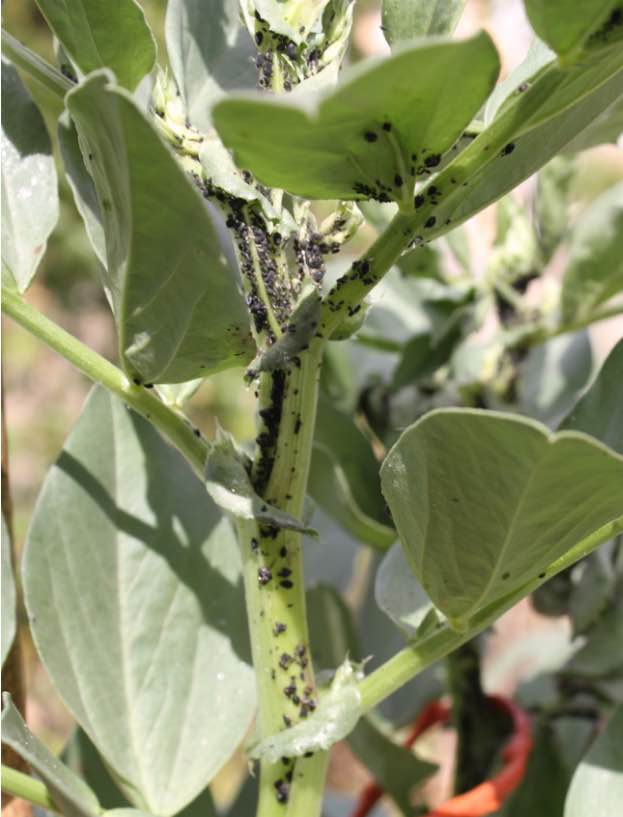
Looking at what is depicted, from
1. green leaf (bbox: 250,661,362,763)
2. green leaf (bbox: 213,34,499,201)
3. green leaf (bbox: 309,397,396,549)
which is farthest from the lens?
green leaf (bbox: 309,397,396,549)

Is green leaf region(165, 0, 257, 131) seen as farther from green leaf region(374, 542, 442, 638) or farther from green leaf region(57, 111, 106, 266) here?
green leaf region(374, 542, 442, 638)

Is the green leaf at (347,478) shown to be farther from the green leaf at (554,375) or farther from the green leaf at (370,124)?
the green leaf at (370,124)

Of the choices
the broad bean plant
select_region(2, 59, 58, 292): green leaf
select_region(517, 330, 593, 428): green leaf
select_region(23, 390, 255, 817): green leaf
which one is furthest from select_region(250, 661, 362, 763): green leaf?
select_region(517, 330, 593, 428): green leaf

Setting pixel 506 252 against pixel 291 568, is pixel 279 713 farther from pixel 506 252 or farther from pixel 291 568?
pixel 506 252

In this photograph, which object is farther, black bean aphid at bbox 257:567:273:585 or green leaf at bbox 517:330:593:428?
green leaf at bbox 517:330:593:428

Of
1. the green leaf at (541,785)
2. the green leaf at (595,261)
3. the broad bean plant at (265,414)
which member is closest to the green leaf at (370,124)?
the broad bean plant at (265,414)

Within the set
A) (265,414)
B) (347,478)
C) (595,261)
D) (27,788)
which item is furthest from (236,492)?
(595,261)

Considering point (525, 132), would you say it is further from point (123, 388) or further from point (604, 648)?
point (604, 648)
